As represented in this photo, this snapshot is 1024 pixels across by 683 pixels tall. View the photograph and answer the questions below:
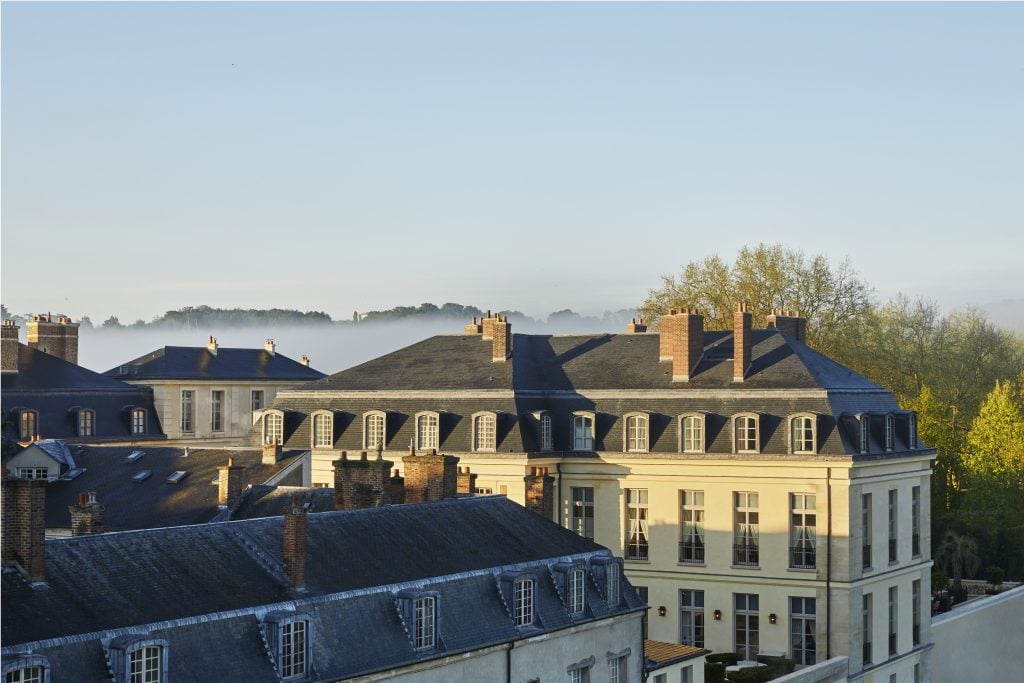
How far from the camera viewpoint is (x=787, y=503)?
47.1m

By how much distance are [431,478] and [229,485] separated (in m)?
7.21

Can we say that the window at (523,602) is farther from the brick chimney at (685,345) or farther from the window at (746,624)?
the brick chimney at (685,345)

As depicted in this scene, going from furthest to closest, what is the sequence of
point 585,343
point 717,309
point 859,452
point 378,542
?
point 717,309 → point 585,343 → point 859,452 → point 378,542

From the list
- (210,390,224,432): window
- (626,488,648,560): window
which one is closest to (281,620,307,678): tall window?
(626,488,648,560): window

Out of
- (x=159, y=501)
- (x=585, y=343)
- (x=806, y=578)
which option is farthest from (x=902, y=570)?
(x=159, y=501)

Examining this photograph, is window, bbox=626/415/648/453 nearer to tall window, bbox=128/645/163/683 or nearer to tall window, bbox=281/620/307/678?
tall window, bbox=281/620/307/678

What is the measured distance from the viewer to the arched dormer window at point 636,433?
1939 inches

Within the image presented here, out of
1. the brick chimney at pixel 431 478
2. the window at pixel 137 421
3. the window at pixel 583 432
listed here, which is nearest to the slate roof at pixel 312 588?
the brick chimney at pixel 431 478

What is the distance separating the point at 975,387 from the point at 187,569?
5755 centimetres

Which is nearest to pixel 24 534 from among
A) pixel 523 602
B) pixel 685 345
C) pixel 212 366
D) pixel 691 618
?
pixel 523 602

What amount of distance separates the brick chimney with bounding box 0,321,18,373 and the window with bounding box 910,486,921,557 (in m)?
34.9

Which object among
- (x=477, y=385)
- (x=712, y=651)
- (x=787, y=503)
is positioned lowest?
(x=712, y=651)

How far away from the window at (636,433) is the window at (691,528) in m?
1.91

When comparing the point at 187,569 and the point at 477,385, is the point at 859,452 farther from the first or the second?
the point at 187,569
